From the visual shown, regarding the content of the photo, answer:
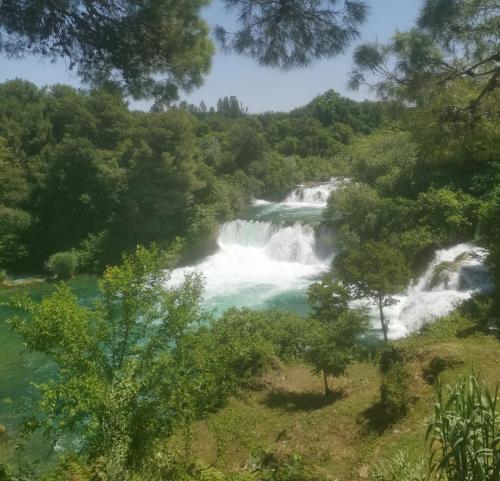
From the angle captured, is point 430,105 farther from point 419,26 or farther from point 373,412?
point 373,412

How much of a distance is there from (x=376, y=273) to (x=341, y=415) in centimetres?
547

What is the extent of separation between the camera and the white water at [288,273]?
52.4 feet

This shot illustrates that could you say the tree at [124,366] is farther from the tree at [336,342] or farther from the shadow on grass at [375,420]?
the shadow on grass at [375,420]

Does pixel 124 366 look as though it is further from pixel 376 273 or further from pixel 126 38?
pixel 376 273

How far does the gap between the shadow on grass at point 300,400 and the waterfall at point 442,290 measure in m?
4.36

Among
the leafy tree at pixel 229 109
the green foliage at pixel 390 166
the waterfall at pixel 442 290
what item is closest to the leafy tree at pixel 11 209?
the green foliage at pixel 390 166

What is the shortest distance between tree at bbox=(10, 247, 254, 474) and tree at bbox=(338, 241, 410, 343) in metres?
5.99

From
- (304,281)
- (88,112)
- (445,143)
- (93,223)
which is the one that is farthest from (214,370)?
(88,112)

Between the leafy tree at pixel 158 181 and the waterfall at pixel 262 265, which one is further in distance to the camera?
the leafy tree at pixel 158 181

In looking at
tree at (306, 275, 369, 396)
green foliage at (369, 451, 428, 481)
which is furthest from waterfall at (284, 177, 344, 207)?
green foliage at (369, 451, 428, 481)

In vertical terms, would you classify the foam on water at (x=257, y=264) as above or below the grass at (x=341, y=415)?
above

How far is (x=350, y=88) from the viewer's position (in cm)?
682

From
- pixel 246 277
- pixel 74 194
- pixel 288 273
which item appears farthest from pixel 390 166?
pixel 74 194

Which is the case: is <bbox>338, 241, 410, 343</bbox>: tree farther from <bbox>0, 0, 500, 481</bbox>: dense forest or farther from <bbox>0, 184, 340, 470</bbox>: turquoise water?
Result: <bbox>0, 184, 340, 470</bbox>: turquoise water
